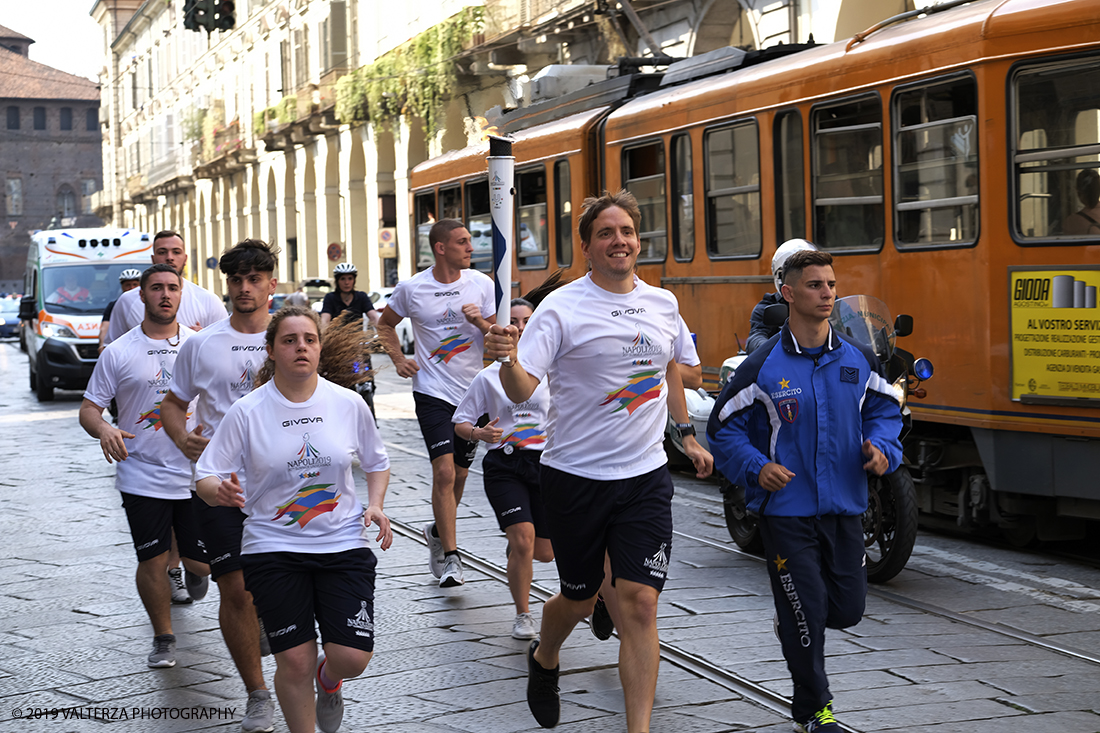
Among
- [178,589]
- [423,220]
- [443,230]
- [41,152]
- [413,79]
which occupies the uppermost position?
[41,152]

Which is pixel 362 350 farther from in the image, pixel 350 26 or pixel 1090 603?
pixel 350 26

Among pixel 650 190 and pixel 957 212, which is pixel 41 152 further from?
pixel 957 212

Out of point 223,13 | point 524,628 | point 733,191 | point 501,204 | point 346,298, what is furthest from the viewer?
point 223,13

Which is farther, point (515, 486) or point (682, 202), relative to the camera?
point (682, 202)

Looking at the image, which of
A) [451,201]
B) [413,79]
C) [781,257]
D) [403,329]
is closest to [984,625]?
[781,257]

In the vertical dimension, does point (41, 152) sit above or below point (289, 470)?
above

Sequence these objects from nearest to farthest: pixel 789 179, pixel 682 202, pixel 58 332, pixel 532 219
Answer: pixel 789 179 → pixel 682 202 → pixel 532 219 → pixel 58 332

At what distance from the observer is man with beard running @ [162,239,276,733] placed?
5.14 m

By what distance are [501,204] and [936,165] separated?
5.23 metres

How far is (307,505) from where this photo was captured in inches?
176

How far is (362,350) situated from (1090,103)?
440 cm

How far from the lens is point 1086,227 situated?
7676mm

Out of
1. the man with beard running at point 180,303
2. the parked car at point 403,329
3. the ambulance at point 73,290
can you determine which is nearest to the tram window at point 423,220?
the ambulance at point 73,290

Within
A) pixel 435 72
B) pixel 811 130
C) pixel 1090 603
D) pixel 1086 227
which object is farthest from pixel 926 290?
pixel 435 72
